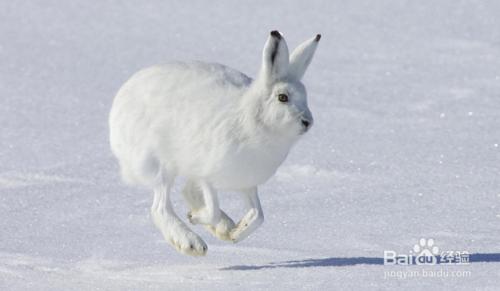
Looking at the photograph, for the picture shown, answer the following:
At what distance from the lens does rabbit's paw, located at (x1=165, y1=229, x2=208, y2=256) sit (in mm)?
6125

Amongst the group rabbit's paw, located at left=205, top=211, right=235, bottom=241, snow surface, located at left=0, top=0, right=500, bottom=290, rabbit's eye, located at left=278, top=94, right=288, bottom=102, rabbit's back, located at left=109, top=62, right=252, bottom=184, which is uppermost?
rabbit's eye, located at left=278, top=94, right=288, bottom=102

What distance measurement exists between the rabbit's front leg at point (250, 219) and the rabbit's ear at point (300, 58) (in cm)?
60

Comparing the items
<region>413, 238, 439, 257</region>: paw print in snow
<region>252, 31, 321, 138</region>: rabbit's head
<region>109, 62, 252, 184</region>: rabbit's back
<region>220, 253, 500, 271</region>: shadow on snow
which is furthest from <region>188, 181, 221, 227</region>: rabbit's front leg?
<region>413, 238, 439, 257</region>: paw print in snow

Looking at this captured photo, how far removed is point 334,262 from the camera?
6172mm

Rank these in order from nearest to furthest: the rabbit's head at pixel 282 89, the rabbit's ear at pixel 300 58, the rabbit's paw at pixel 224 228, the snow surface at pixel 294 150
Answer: the rabbit's head at pixel 282 89 → the rabbit's ear at pixel 300 58 → the snow surface at pixel 294 150 → the rabbit's paw at pixel 224 228

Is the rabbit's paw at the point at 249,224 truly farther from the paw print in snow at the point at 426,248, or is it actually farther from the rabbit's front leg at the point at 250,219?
the paw print in snow at the point at 426,248

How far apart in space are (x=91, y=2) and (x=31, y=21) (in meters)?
0.92

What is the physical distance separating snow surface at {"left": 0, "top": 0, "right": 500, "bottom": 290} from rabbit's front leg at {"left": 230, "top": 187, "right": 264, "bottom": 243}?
14cm

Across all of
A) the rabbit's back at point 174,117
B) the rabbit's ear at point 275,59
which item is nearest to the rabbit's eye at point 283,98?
the rabbit's ear at point 275,59

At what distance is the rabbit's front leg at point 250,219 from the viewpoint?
6207 mm

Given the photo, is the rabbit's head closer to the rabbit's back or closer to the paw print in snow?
the rabbit's back

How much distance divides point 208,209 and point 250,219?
0.76ft

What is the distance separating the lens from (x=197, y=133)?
611 centimetres

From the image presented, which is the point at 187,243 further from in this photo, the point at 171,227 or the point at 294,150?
the point at 294,150
